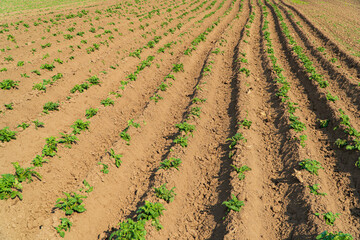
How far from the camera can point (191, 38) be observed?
17203mm

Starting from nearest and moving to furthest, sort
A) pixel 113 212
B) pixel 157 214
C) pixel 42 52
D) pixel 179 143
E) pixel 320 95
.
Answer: pixel 157 214, pixel 113 212, pixel 179 143, pixel 320 95, pixel 42 52

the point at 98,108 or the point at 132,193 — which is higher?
the point at 98,108

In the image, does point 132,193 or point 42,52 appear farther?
point 42,52

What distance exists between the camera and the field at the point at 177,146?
191 inches

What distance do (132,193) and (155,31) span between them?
643 inches

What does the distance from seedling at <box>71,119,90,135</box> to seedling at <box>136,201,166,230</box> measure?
4.10 meters

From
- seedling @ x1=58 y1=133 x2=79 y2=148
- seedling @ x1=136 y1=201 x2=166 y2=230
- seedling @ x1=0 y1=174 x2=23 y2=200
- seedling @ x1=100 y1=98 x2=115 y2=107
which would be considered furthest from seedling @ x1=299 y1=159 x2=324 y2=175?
seedling @ x1=0 y1=174 x2=23 y2=200

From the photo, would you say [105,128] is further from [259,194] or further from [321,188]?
[321,188]

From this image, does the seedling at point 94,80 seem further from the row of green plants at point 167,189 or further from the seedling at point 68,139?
the seedling at point 68,139

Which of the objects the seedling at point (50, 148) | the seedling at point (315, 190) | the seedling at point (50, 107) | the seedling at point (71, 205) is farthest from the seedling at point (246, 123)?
the seedling at point (50, 107)

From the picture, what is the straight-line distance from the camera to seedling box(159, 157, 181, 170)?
600cm

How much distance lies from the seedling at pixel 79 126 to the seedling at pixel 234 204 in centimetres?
566

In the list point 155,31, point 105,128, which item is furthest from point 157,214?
point 155,31

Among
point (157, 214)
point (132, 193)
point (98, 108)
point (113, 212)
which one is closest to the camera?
point (157, 214)
